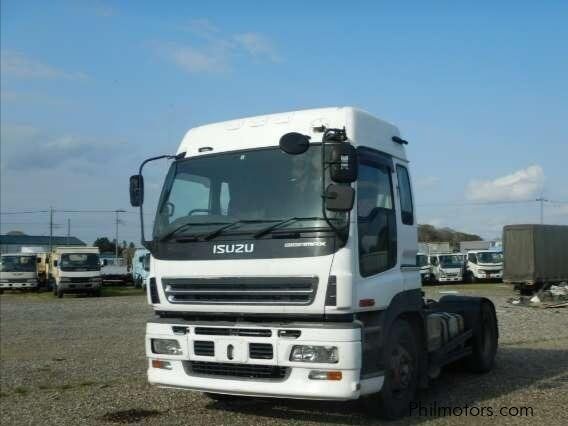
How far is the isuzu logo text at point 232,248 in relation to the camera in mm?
6270

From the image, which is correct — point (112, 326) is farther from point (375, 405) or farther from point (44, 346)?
point (375, 405)

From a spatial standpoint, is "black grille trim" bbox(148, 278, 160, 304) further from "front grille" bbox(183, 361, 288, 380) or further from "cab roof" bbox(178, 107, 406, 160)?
"cab roof" bbox(178, 107, 406, 160)

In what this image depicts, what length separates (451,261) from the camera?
40594 millimetres

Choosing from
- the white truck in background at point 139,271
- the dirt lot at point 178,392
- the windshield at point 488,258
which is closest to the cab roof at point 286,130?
the dirt lot at point 178,392

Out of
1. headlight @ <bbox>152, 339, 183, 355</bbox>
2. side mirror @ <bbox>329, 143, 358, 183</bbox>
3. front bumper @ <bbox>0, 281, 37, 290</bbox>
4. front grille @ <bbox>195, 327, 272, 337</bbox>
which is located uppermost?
side mirror @ <bbox>329, 143, 358, 183</bbox>

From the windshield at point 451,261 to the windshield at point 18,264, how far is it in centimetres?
2379

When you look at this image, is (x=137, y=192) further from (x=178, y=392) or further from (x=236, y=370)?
(x=178, y=392)

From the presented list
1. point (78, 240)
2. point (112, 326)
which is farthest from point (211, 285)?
point (78, 240)

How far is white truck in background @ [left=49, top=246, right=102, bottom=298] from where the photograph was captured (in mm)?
32781

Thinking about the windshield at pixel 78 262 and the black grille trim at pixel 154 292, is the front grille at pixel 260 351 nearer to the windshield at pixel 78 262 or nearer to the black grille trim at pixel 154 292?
the black grille trim at pixel 154 292

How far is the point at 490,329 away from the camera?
10000 millimetres

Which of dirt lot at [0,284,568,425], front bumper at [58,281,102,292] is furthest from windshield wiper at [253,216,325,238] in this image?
front bumper at [58,281,102,292]

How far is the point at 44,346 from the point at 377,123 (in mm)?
9619

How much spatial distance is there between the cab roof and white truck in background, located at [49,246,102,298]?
27.3 m
